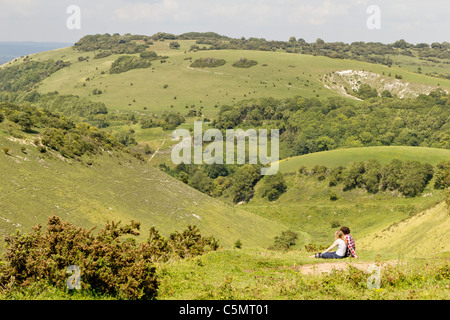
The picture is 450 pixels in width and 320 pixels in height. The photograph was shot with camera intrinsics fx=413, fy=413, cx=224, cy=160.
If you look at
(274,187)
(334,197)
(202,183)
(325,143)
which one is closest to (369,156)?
(334,197)

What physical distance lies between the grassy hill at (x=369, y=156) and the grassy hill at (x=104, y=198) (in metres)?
48.4

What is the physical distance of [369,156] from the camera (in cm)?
11881

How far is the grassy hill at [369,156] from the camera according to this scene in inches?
4429

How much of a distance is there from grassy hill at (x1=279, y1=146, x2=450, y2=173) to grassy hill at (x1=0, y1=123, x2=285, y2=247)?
159 feet

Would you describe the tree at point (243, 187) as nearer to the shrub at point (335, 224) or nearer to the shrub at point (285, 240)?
the shrub at point (335, 224)

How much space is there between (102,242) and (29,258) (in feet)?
8.30

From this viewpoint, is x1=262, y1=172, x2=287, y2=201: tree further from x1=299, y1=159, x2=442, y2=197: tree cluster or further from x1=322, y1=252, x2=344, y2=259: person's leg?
x1=322, y1=252, x2=344, y2=259: person's leg

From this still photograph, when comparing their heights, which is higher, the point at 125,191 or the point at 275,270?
the point at 275,270

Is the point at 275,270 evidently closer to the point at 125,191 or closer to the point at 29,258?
the point at 29,258

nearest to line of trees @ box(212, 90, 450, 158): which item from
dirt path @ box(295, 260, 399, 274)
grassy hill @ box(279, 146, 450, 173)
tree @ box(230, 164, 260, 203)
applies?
grassy hill @ box(279, 146, 450, 173)

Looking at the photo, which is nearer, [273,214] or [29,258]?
[29,258]
